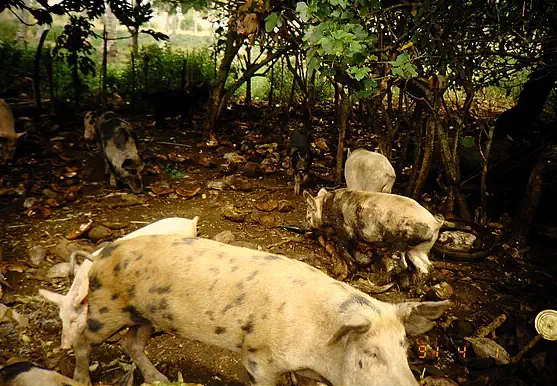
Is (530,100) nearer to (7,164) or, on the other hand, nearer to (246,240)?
(246,240)

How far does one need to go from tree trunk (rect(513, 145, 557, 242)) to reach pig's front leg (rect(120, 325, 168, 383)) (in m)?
4.35

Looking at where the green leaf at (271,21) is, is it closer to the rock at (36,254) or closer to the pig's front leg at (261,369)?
the pig's front leg at (261,369)

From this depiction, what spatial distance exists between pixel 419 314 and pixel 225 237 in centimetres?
294

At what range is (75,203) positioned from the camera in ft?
17.7

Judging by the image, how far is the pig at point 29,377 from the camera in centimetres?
195

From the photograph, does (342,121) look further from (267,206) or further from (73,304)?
(73,304)

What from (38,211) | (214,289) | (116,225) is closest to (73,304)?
(214,289)

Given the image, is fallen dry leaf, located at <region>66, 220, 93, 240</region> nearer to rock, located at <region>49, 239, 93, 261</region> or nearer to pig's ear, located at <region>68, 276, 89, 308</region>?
rock, located at <region>49, 239, 93, 261</region>

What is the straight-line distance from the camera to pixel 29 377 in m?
1.98

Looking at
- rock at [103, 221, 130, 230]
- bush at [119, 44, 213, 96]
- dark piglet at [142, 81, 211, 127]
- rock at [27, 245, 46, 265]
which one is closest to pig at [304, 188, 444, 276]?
rock at [103, 221, 130, 230]

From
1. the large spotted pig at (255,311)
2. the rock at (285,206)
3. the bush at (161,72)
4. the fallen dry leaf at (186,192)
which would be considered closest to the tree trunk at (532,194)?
the rock at (285,206)

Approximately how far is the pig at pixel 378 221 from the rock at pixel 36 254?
2.82 metres

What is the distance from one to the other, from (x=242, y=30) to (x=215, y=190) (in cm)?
278

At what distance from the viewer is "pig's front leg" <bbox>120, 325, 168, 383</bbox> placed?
2844 mm
